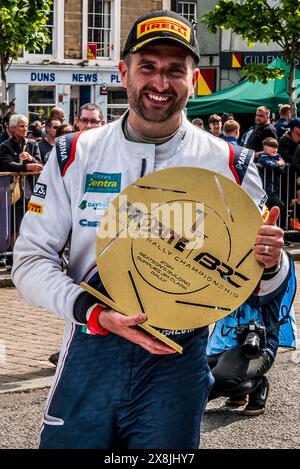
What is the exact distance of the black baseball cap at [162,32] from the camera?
3113 mm

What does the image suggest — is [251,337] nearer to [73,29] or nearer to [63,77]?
[63,77]

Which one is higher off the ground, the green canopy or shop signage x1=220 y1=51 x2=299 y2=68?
shop signage x1=220 y1=51 x2=299 y2=68

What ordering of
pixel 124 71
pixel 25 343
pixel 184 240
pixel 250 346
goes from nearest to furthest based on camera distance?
pixel 184 240, pixel 124 71, pixel 250 346, pixel 25 343

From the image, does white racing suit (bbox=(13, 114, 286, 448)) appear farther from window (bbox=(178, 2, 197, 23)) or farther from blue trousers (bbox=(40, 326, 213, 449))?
window (bbox=(178, 2, 197, 23))

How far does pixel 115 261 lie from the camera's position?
302 centimetres

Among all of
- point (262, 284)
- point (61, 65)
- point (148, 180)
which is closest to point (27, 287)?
point (148, 180)

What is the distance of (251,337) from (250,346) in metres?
0.07

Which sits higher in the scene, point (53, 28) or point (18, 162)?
point (53, 28)

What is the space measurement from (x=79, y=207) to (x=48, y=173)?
15 centimetres

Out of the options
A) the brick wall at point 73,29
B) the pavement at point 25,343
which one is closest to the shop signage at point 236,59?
the brick wall at point 73,29

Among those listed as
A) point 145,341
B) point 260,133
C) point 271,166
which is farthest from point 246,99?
point 145,341

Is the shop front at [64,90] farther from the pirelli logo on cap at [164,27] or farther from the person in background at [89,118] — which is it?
the pirelli logo on cap at [164,27]

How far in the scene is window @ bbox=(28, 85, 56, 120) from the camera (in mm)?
32966

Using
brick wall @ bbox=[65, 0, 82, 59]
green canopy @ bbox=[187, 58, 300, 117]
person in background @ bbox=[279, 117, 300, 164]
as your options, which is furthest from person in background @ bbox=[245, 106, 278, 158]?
brick wall @ bbox=[65, 0, 82, 59]
